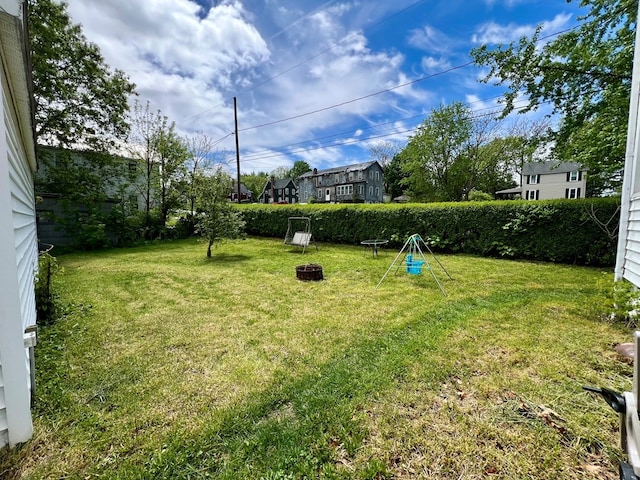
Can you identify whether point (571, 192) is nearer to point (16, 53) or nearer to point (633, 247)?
point (633, 247)

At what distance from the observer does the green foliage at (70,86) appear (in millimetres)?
8875

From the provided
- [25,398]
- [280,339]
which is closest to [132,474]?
[25,398]

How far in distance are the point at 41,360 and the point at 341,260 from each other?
6.32m

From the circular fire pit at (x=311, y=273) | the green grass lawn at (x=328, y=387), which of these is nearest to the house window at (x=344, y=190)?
the circular fire pit at (x=311, y=273)

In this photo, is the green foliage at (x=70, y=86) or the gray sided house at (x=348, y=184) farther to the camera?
the gray sided house at (x=348, y=184)

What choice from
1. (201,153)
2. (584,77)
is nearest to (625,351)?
(584,77)

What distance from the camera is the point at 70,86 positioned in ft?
33.1

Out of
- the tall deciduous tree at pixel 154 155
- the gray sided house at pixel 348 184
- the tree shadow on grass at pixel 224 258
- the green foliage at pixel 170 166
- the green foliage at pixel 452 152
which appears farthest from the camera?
the gray sided house at pixel 348 184

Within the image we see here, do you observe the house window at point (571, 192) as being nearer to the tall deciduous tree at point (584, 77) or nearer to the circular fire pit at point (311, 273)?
the tall deciduous tree at point (584, 77)

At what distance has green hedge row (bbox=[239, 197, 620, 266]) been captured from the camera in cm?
641

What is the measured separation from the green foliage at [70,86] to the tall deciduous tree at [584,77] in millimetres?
13136

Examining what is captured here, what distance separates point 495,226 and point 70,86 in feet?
51.2

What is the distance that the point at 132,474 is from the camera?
1524 mm

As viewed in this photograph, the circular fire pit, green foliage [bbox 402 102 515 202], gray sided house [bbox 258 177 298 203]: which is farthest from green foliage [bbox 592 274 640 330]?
gray sided house [bbox 258 177 298 203]
